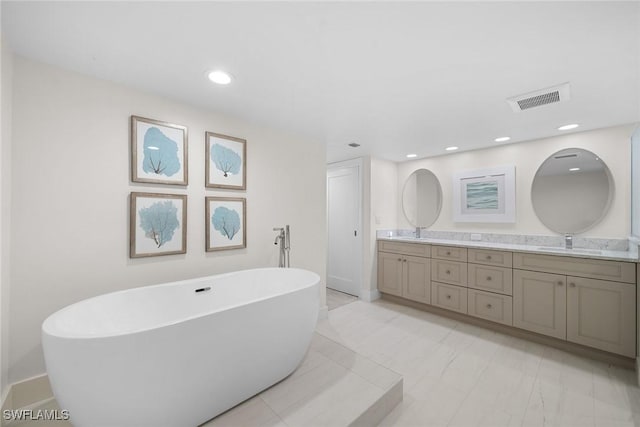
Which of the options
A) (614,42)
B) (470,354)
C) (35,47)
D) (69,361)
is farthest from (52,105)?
(470,354)

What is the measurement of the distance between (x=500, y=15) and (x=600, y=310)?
256cm

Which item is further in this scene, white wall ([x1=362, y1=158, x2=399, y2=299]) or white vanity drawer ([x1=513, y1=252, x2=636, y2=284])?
white wall ([x1=362, y1=158, x2=399, y2=299])

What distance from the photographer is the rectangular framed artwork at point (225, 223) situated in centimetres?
225

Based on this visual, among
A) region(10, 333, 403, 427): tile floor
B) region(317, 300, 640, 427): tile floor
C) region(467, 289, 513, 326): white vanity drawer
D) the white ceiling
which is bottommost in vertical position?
region(317, 300, 640, 427): tile floor

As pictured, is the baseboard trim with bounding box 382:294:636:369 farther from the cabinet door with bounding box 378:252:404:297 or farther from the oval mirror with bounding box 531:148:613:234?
the oval mirror with bounding box 531:148:613:234

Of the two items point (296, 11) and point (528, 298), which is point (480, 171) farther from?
point (296, 11)

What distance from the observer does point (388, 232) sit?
4.05 meters

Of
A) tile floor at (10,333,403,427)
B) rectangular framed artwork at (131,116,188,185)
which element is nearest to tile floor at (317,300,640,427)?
tile floor at (10,333,403,427)

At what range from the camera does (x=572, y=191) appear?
2.74 metres

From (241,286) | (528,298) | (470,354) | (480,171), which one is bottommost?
(470,354)

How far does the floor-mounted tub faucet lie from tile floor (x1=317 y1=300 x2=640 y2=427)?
2.81ft

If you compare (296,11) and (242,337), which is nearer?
(296,11)

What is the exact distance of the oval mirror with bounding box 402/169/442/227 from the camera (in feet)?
12.6

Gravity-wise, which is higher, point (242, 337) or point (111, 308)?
point (111, 308)
